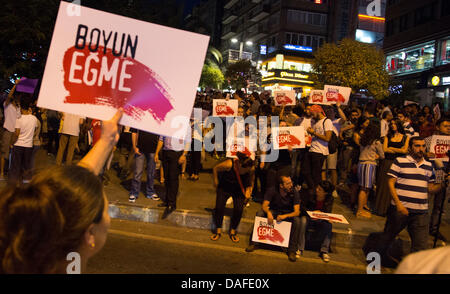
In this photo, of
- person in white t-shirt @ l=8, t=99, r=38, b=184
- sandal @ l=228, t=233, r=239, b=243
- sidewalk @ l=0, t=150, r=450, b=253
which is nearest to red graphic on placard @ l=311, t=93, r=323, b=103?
sidewalk @ l=0, t=150, r=450, b=253

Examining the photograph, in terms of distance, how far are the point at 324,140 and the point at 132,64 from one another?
6.08 m

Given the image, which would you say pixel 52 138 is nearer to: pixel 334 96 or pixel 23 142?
pixel 23 142

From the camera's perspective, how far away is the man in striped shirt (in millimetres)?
5477

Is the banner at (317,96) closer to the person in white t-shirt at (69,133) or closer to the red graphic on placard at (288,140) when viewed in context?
the red graphic on placard at (288,140)

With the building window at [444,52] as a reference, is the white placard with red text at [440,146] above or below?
below

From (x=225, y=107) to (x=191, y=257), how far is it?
5104 mm

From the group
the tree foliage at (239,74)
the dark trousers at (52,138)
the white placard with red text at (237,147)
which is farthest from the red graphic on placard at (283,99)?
the tree foliage at (239,74)

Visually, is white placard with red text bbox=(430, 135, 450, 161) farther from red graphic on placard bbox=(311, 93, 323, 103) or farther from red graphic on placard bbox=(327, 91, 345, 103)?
red graphic on placard bbox=(311, 93, 323, 103)

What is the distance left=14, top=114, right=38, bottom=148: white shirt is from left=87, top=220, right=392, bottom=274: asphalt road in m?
2.69

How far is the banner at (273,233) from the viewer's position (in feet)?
20.2

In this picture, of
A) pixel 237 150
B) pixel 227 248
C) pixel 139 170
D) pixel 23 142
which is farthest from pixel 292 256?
pixel 23 142

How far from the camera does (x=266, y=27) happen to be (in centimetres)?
6100

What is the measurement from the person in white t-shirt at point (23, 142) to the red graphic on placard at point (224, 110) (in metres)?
4.38

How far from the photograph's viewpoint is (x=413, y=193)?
5484mm
